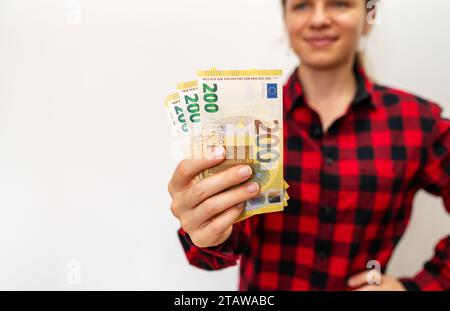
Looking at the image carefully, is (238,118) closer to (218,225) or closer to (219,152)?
(219,152)

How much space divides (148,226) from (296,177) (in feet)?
1.28

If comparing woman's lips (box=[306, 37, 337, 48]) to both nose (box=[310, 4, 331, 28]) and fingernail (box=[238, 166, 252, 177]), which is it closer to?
nose (box=[310, 4, 331, 28])

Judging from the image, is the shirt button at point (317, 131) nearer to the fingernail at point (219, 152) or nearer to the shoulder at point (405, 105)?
the shoulder at point (405, 105)

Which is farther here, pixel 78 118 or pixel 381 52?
pixel 381 52

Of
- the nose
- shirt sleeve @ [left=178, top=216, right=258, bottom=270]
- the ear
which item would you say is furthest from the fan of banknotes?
the ear

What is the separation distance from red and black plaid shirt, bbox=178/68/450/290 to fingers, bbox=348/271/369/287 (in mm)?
13

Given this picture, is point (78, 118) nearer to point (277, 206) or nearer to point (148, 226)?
point (148, 226)

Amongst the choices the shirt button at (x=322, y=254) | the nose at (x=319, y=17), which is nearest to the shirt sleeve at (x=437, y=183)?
the shirt button at (x=322, y=254)

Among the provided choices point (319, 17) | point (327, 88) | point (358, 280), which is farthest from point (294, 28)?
point (358, 280)

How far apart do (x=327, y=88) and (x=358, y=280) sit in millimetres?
485

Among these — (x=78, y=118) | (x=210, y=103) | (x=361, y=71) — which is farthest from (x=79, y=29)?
(x=361, y=71)

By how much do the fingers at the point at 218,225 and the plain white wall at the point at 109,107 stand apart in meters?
0.24

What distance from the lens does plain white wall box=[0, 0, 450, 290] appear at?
0.76 meters
